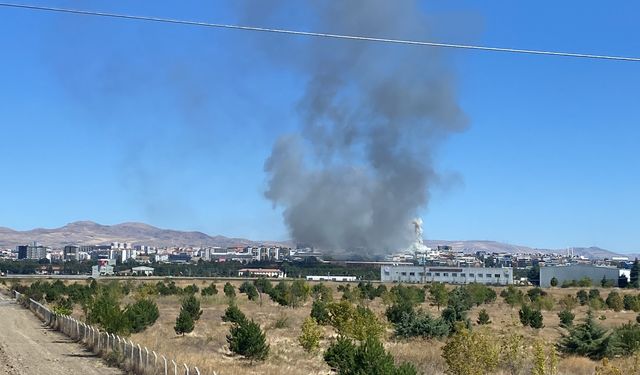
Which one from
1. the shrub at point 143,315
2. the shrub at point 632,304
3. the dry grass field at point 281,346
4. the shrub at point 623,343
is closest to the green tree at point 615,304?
the shrub at point 632,304

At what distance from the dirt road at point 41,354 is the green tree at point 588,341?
20.5 meters

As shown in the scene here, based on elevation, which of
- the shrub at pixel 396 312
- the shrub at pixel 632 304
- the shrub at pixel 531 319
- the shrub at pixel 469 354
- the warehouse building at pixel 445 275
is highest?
the shrub at pixel 469 354

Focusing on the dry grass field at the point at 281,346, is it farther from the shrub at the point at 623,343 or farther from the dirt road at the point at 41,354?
the dirt road at the point at 41,354

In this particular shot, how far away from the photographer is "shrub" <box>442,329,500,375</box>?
2086cm

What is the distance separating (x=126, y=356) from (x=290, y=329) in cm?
2257

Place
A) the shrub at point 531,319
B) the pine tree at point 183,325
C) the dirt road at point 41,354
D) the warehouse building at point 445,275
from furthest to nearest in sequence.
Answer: the warehouse building at point 445,275 → the shrub at point 531,319 → the pine tree at point 183,325 → the dirt road at point 41,354

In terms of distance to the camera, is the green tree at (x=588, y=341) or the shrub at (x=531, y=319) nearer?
the green tree at (x=588, y=341)

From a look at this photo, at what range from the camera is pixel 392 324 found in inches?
1879

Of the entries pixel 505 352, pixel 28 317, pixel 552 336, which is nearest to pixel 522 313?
pixel 552 336

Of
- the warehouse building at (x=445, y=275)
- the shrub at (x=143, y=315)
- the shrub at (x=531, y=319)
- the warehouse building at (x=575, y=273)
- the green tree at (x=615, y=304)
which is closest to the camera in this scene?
the shrub at (x=143, y=315)

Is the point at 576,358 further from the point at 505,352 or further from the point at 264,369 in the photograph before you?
the point at 264,369

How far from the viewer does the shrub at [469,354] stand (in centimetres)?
2086

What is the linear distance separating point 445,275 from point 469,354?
524ft

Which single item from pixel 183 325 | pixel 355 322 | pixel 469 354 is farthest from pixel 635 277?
pixel 469 354
